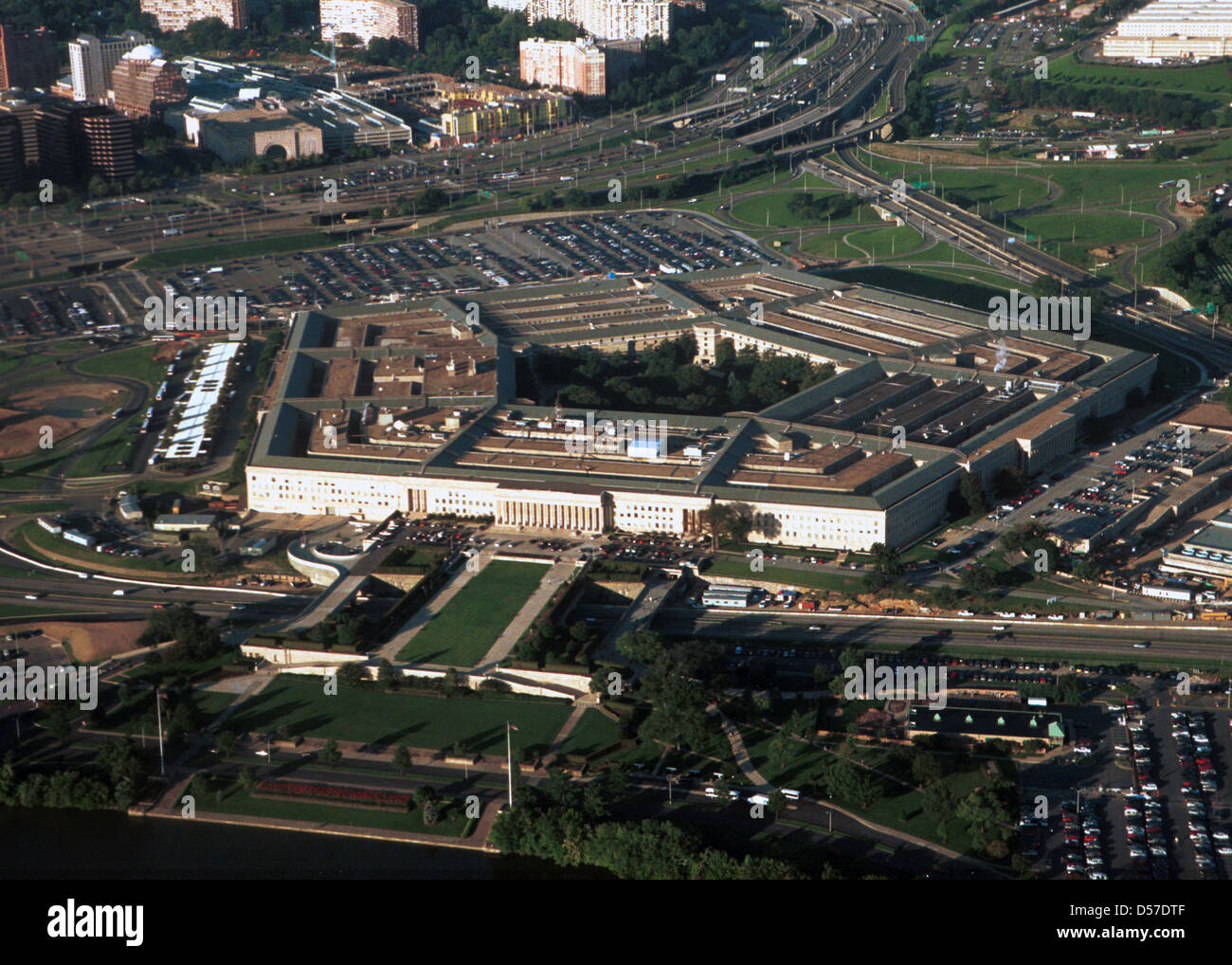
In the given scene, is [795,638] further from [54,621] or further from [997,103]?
[997,103]

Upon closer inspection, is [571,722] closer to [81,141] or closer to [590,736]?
[590,736]

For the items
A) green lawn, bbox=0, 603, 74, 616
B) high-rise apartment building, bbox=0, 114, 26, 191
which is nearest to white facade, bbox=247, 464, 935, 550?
green lawn, bbox=0, 603, 74, 616

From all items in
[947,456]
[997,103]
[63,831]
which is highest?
[997,103]

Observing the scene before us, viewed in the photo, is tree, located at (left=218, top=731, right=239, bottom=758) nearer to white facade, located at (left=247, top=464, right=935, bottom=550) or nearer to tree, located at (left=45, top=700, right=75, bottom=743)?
tree, located at (left=45, top=700, right=75, bottom=743)

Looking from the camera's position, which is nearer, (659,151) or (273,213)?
(273,213)

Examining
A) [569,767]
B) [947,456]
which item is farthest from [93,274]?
[569,767]

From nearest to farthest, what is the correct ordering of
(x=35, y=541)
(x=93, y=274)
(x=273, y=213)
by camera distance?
(x=35, y=541), (x=93, y=274), (x=273, y=213)

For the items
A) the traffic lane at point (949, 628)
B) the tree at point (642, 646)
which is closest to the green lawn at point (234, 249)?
the traffic lane at point (949, 628)

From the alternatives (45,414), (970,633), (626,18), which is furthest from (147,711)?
(626,18)
